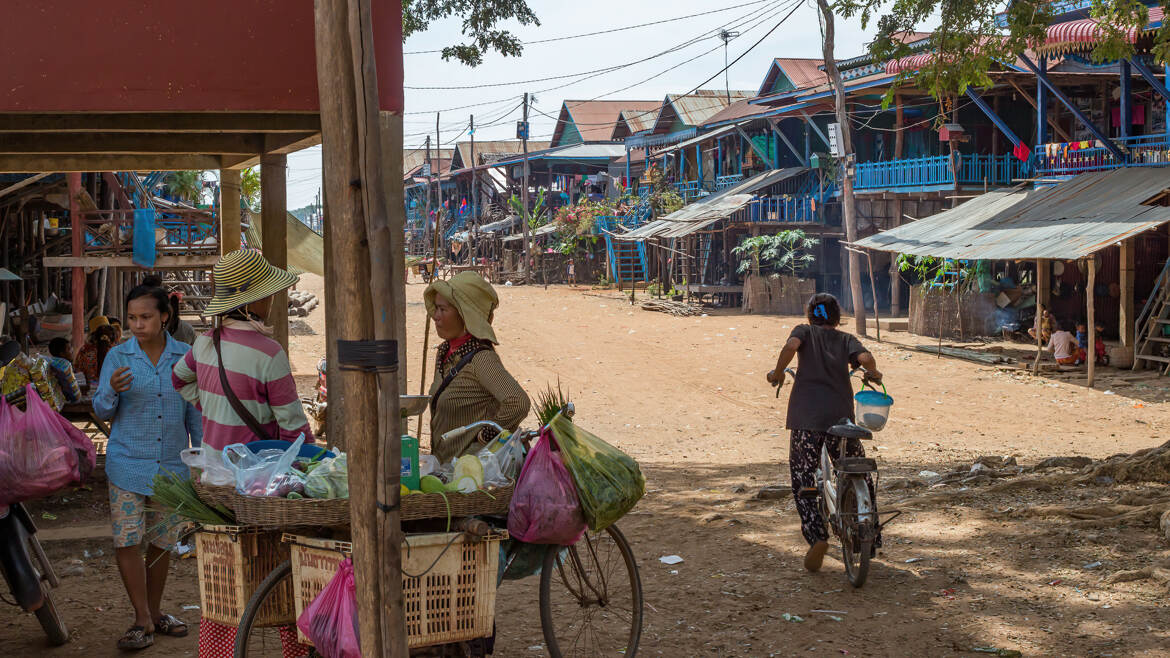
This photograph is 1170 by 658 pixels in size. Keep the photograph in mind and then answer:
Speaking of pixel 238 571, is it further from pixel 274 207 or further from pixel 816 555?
pixel 274 207

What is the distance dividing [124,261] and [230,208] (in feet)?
14.5

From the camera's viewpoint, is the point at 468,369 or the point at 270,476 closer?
the point at 270,476

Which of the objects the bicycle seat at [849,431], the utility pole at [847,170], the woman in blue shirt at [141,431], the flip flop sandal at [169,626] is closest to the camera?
the woman in blue shirt at [141,431]

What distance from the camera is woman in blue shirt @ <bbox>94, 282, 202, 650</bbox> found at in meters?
4.83

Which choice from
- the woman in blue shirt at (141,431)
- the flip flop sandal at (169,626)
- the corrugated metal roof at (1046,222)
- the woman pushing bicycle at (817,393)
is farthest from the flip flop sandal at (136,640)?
the corrugated metal roof at (1046,222)

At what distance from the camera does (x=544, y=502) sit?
3.70 metres

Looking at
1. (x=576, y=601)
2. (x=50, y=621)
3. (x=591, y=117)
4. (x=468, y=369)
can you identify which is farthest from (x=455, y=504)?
(x=591, y=117)

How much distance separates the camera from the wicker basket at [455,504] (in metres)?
3.51

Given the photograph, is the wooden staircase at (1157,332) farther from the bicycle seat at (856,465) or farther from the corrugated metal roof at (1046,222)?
the bicycle seat at (856,465)

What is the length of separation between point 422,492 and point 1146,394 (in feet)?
43.6

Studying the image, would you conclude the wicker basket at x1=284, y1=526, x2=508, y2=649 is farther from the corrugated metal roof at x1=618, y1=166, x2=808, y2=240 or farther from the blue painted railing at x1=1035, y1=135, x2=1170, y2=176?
the corrugated metal roof at x1=618, y1=166, x2=808, y2=240

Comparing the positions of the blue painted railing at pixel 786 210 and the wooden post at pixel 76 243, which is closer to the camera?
the wooden post at pixel 76 243

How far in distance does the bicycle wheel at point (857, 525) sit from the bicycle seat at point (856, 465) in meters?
0.08

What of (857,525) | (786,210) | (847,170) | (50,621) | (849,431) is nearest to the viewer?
(50,621)
